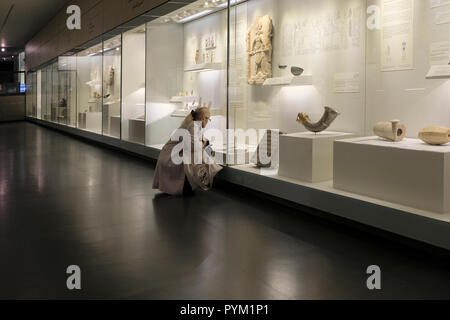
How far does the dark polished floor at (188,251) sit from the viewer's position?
2664 millimetres

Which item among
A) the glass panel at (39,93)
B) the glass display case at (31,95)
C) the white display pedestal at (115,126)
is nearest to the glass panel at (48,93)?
the glass panel at (39,93)

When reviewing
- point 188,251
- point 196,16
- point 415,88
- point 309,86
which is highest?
point 196,16

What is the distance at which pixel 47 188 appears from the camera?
19.0ft

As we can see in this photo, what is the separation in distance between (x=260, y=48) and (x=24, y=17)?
1542 centimetres

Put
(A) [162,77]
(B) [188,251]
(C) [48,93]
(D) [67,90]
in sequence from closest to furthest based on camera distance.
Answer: (B) [188,251], (A) [162,77], (D) [67,90], (C) [48,93]

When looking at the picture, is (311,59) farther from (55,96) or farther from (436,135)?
(55,96)

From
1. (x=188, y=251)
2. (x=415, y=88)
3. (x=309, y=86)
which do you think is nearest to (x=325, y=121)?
(x=309, y=86)

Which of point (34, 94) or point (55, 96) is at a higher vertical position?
point (34, 94)

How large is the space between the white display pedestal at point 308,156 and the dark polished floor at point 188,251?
440mm

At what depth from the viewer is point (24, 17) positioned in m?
18.3

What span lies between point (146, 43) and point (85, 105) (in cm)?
531

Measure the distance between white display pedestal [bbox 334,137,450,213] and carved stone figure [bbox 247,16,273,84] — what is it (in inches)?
91.1

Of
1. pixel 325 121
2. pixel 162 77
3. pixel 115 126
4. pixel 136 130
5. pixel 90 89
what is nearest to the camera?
pixel 325 121
